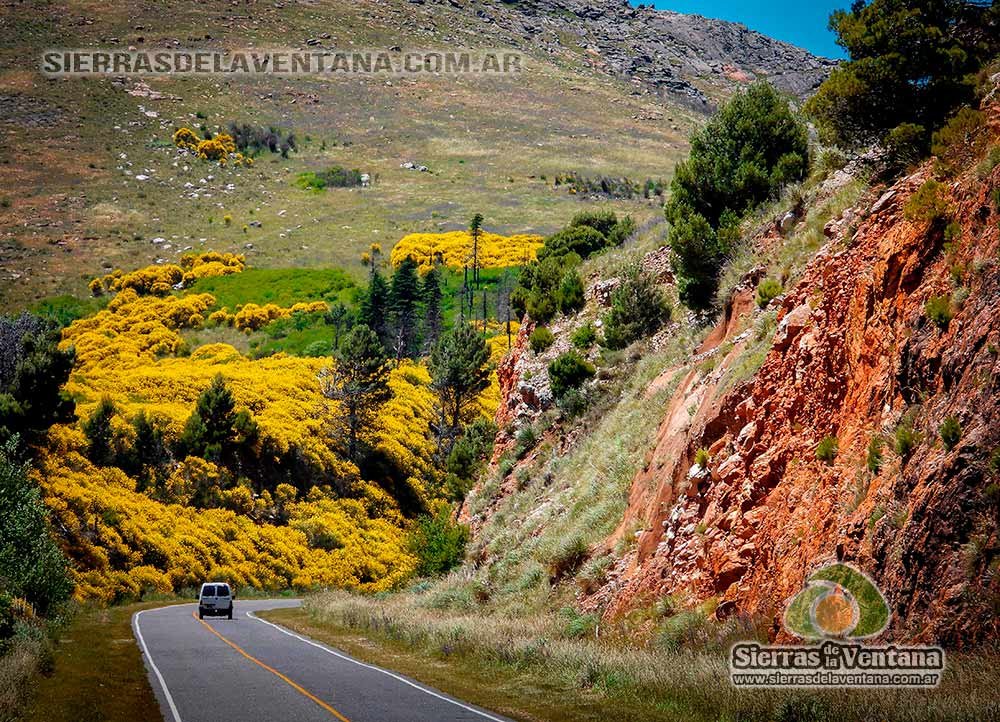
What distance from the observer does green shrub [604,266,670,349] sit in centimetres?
3359

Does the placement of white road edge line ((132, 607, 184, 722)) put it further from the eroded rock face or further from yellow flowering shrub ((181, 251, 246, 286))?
yellow flowering shrub ((181, 251, 246, 286))

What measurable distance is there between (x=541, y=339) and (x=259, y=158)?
122603 mm

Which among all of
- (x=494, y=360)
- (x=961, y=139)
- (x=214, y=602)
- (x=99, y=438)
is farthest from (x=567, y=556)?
(x=494, y=360)

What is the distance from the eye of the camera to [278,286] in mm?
98312

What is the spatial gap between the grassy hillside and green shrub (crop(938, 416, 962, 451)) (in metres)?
95.3

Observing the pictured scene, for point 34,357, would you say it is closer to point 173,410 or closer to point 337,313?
point 173,410

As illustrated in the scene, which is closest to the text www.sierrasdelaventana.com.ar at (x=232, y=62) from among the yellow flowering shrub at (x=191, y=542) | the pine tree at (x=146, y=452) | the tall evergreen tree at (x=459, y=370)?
the tall evergreen tree at (x=459, y=370)

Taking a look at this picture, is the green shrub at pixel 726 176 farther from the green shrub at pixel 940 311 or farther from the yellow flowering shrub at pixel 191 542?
the yellow flowering shrub at pixel 191 542

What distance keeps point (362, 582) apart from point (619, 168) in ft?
378

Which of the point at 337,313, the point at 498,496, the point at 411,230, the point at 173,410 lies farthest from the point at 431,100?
the point at 498,496

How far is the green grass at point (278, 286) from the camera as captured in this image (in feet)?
312

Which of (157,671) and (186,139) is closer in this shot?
(157,671)

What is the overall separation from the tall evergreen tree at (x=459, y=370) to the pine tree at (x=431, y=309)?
816 inches

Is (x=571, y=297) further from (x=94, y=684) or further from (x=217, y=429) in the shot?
(x=217, y=429)
